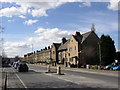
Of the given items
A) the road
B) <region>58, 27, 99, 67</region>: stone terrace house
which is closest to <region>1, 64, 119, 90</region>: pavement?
the road

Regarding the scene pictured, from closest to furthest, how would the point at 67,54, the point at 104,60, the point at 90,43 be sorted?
1. the point at 104,60
2. the point at 90,43
3. the point at 67,54

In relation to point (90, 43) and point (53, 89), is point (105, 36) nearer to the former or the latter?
point (90, 43)

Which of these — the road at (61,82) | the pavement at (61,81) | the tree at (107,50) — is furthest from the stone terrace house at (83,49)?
the road at (61,82)

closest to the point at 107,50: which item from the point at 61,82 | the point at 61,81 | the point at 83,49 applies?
the point at 83,49

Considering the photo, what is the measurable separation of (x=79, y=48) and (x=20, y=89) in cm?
5822

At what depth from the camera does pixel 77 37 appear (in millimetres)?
78062

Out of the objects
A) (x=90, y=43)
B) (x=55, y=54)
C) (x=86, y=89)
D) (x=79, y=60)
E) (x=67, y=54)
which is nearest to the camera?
(x=86, y=89)

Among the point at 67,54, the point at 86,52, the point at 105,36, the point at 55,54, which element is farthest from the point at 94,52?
the point at 55,54

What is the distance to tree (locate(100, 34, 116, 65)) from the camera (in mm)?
59938

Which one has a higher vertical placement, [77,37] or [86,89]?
[77,37]

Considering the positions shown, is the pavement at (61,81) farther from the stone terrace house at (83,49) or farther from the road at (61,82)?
the stone terrace house at (83,49)

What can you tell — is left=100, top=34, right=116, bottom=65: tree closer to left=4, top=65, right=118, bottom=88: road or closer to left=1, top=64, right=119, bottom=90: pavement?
left=1, top=64, right=119, bottom=90: pavement

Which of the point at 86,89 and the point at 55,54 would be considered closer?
the point at 86,89

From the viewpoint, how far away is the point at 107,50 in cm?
6016
